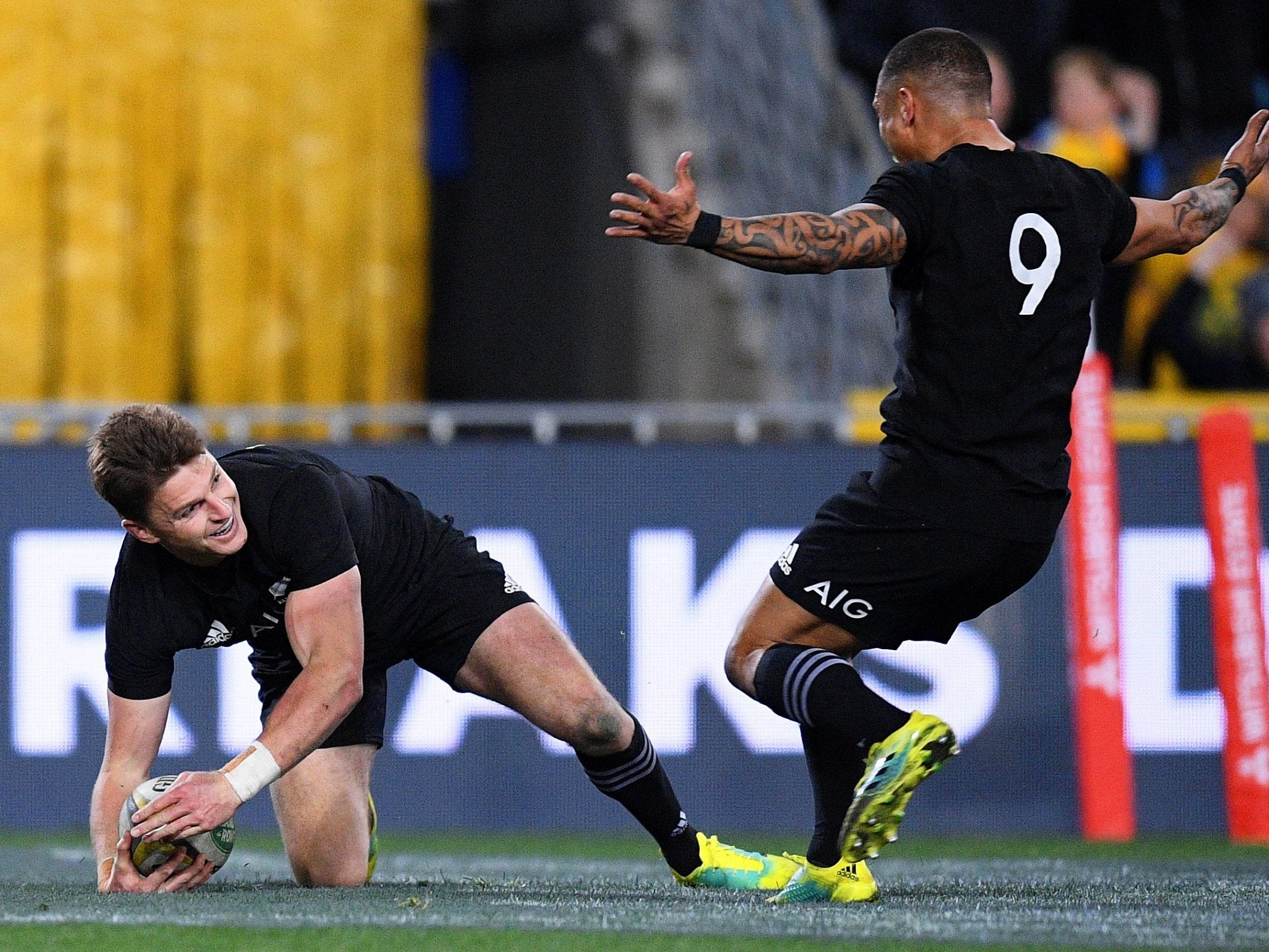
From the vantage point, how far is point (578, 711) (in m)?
5.10

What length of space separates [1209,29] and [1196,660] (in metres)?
5.93

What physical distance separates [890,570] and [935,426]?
0.37 meters

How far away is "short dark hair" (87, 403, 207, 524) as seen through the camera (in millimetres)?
4273

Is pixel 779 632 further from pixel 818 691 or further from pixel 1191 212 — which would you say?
pixel 1191 212

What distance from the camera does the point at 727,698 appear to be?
7.73 metres

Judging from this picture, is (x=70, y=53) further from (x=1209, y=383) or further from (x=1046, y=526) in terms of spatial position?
(x=1046, y=526)

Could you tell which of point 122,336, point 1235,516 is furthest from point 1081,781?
point 122,336

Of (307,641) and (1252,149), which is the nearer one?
(307,641)

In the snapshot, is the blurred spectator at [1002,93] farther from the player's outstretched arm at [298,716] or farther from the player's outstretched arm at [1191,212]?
the player's outstretched arm at [298,716]

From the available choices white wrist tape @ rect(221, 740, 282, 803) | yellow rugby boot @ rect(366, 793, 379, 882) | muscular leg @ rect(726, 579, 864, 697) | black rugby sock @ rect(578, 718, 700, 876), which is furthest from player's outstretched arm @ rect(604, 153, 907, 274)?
yellow rugby boot @ rect(366, 793, 379, 882)

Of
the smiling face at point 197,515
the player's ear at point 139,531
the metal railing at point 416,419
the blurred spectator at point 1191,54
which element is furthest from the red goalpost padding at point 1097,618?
the blurred spectator at point 1191,54

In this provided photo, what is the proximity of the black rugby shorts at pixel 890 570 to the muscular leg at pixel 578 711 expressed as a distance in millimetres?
712

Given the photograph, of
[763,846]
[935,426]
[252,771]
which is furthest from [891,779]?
[763,846]

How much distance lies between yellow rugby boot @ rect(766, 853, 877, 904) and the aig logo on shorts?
63 cm
